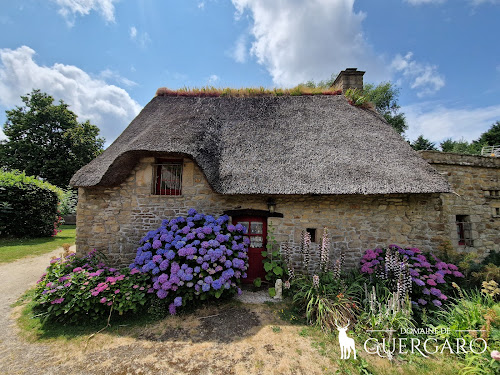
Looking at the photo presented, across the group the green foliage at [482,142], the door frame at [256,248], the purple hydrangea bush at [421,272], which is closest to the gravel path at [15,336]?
the door frame at [256,248]

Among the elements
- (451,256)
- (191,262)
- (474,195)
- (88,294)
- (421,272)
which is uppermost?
(474,195)

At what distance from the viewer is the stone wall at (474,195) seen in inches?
227

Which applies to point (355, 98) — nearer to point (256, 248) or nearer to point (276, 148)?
point (276, 148)

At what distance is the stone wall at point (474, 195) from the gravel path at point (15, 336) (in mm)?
9045

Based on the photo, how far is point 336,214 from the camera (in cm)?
502

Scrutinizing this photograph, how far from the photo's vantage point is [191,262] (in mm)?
3877

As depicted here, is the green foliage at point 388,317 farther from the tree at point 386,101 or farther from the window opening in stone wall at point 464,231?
the tree at point 386,101

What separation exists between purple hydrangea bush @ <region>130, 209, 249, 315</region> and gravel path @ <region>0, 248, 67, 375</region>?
63.6 inches

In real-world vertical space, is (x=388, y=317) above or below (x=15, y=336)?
above

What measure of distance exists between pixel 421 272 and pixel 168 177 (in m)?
6.10

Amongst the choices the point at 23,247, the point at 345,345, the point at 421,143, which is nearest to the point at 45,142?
the point at 23,247

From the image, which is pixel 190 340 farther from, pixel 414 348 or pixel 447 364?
pixel 447 364

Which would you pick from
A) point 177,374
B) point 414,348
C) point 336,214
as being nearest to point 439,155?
point 336,214

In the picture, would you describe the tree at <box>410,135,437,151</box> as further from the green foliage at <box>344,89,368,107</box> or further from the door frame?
the door frame
